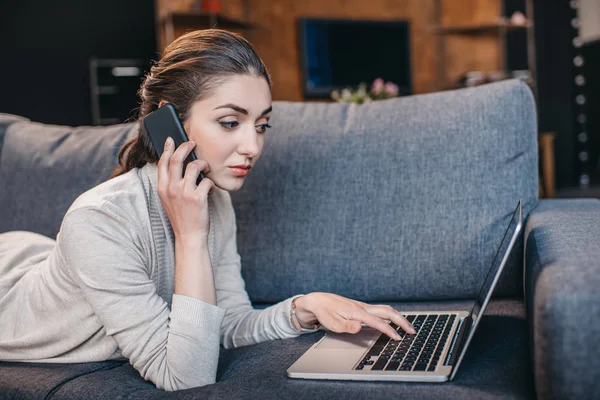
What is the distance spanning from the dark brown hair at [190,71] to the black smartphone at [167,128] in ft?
0.16

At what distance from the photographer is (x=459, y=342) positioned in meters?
1.11

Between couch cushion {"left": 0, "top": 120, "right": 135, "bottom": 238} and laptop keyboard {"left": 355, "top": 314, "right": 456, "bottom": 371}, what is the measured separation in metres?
0.95

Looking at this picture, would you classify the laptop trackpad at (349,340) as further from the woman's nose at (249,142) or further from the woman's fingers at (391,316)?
the woman's nose at (249,142)

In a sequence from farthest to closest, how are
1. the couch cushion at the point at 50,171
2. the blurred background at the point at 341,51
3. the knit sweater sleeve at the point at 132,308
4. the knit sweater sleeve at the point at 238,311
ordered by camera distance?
the blurred background at the point at 341,51
the couch cushion at the point at 50,171
the knit sweater sleeve at the point at 238,311
the knit sweater sleeve at the point at 132,308

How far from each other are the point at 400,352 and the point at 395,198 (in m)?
0.54

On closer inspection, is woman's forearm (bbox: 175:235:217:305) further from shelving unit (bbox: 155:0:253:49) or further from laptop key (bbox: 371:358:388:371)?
shelving unit (bbox: 155:0:253:49)

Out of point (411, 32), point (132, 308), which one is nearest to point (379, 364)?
point (132, 308)

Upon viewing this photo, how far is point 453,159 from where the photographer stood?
155 centimetres

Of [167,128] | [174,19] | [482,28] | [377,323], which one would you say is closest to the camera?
[377,323]

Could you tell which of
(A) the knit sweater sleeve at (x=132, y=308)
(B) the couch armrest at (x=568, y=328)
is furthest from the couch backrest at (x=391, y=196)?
(B) the couch armrest at (x=568, y=328)

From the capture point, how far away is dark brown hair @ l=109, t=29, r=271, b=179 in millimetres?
1268

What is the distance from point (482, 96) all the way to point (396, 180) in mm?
299

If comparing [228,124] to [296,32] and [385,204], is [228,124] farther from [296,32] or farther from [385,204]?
[296,32]

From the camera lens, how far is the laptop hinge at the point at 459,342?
104 centimetres
